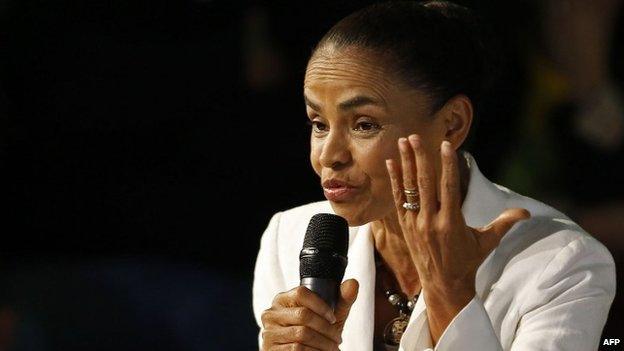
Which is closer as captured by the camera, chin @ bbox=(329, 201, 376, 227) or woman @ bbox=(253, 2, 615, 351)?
woman @ bbox=(253, 2, 615, 351)

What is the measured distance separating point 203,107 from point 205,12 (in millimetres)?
264

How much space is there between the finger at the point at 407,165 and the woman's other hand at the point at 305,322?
19 cm

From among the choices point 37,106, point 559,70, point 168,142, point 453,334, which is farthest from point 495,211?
point 37,106

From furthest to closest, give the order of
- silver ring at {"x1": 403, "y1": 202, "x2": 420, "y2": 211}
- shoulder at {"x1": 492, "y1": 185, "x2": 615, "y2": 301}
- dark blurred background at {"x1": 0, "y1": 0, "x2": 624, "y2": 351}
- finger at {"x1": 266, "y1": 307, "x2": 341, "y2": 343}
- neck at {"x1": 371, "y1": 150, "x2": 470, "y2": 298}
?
1. dark blurred background at {"x1": 0, "y1": 0, "x2": 624, "y2": 351}
2. neck at {"x1": 371, "y1": 150, "x2": 470, "y2": 298}
3. shoulder at {"x1": 492, "y1": 185, "x2": 615, "y2": 301}
4. silver ring at {"x1": 403, "y1": 202, "x2": 420, "y2": 211}
5. finger at {"x1": 266, "y1": 307, "x2": 341, "y2": 343}

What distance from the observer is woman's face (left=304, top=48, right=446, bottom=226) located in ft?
5.91

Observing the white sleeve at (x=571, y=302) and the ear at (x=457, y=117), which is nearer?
the white sleeve at (x=571, y=302)

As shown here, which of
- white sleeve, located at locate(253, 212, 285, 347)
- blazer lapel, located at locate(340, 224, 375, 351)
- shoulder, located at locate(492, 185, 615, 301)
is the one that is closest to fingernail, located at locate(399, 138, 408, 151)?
shoulder, located at locate(492, 185, 615, 301)

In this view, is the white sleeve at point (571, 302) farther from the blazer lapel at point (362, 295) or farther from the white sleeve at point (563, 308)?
the blazer lapel at point (362, 295)

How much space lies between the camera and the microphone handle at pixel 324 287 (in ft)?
4.92

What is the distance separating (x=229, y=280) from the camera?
2797mm

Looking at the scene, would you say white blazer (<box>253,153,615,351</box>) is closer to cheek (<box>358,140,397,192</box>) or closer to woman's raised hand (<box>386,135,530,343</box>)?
woman's raised hand (<box>386,135,530,343</box>)

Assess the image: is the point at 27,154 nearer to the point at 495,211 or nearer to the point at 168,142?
the point at 168,142

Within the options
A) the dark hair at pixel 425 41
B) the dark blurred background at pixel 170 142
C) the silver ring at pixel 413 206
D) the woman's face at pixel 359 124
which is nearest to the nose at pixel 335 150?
the woman's face at pixel 359 124

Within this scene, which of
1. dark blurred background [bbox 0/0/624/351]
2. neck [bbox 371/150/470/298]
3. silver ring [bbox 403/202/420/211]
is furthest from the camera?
dark blurred background [bbox 0/0/624/351]
